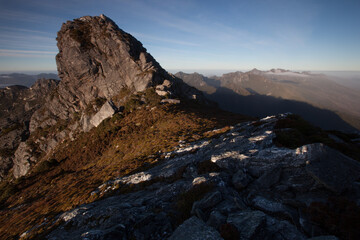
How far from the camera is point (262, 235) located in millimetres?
5586

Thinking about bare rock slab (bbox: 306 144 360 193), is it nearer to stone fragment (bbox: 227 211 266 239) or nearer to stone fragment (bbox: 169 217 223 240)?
stone fragment (bbox: 227 211 266 239)

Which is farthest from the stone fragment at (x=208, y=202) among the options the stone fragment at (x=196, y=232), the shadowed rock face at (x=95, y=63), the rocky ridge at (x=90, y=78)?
the shadowed rock face at (x=95, y=63)

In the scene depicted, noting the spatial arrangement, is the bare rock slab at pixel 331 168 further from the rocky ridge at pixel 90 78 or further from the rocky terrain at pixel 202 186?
the rocky ridge at pixel 90 78

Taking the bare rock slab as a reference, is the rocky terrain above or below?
below

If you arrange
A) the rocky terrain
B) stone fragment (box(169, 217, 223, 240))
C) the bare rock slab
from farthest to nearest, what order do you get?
the bare rock slab
the rocky terrain
stone fragment (box(169, 217, 223, 240))

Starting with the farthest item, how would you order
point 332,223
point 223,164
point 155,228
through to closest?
point 223,164, point 155,228, point 332,223

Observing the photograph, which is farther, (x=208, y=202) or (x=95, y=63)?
(x=95, y=63)

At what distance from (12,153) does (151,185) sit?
11515cm

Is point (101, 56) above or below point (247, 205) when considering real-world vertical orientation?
above

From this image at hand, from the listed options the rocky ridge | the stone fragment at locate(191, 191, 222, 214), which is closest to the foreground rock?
the stone fragment at locate(191, 191, 222, 214)

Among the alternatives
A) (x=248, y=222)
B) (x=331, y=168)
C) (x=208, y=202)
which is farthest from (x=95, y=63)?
(x=331, y=168)

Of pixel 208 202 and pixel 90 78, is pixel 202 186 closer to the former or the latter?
pixel 208 202

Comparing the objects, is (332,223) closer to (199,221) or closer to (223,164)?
(199,221)

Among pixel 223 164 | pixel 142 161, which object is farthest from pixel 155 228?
pixel 142 161
